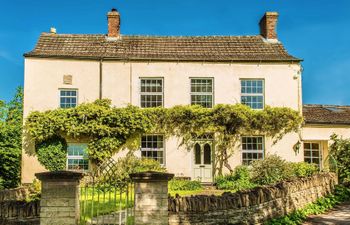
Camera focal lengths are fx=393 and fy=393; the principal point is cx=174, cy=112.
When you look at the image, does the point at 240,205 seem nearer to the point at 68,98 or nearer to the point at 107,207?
the point at 107,207

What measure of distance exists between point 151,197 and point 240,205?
250 centimetres

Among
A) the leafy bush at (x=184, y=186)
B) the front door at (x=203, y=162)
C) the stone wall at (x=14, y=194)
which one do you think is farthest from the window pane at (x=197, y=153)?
the stone wall at (x=14, y=194)

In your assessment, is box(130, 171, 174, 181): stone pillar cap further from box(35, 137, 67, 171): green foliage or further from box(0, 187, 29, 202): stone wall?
box(35, 137, 67, 171): green foliage

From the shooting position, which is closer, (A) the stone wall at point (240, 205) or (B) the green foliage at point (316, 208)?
(A) the stone wall at point (240, 205)

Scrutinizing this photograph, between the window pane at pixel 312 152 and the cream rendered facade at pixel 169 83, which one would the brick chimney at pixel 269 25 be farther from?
the window pane at pixel 312 152

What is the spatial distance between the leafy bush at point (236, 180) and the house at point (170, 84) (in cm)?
97

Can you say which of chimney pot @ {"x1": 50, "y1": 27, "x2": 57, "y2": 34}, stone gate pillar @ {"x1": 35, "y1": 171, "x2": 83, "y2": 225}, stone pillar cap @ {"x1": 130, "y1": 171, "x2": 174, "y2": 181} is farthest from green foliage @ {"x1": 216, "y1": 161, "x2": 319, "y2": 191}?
chimney pot @ {"x1": 50, "y1": 27, "x2": 57, "y2": 34}

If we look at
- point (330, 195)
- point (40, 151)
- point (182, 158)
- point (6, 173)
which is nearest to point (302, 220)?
point (330, 195)

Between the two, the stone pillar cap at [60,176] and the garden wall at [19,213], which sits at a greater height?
the stone pillar cap at [60,176]

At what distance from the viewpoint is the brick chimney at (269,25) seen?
22200 mm

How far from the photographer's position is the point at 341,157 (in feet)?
58.4

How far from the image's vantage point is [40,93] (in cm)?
1986

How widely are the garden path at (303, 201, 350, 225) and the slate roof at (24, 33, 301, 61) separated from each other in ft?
34.6

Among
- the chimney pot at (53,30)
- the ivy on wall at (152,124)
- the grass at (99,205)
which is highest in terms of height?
the chimney pot at (53,30)
